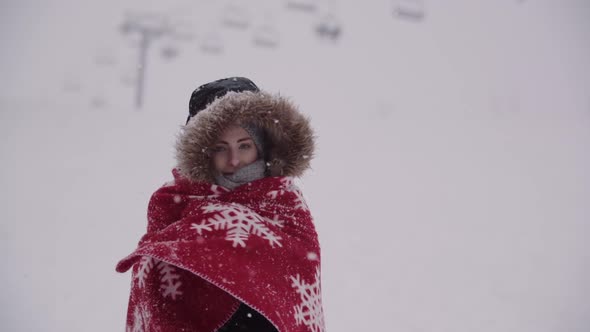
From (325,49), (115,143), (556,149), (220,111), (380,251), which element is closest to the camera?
(220,111)

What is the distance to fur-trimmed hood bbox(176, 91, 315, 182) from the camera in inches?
48.4

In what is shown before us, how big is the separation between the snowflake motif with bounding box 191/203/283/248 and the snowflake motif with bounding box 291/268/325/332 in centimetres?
15

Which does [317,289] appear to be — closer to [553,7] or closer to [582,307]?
[582,307]

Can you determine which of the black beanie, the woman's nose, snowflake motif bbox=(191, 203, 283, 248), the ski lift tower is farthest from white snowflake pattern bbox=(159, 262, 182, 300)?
the ski lift tower

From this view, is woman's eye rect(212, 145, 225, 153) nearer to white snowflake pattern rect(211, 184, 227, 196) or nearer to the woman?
the woman

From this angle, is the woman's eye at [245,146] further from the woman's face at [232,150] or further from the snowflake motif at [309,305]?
the snowflake motif at [309,305]

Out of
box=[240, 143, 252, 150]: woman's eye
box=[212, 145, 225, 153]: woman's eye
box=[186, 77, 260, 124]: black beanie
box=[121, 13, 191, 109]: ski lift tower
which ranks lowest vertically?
box=[212, 145, 225, 153]: woman's eye

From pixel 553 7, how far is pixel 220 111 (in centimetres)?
1671

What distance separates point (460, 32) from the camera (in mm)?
14391

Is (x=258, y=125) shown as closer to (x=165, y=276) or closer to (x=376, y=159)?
(x=165, y=276)

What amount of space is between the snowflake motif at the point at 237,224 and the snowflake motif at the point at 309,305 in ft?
0.50

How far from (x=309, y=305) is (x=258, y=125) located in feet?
2.05

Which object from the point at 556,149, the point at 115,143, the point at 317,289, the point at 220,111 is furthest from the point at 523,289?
the point at 115,143

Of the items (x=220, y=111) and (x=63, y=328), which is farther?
(x=63, y=328)
